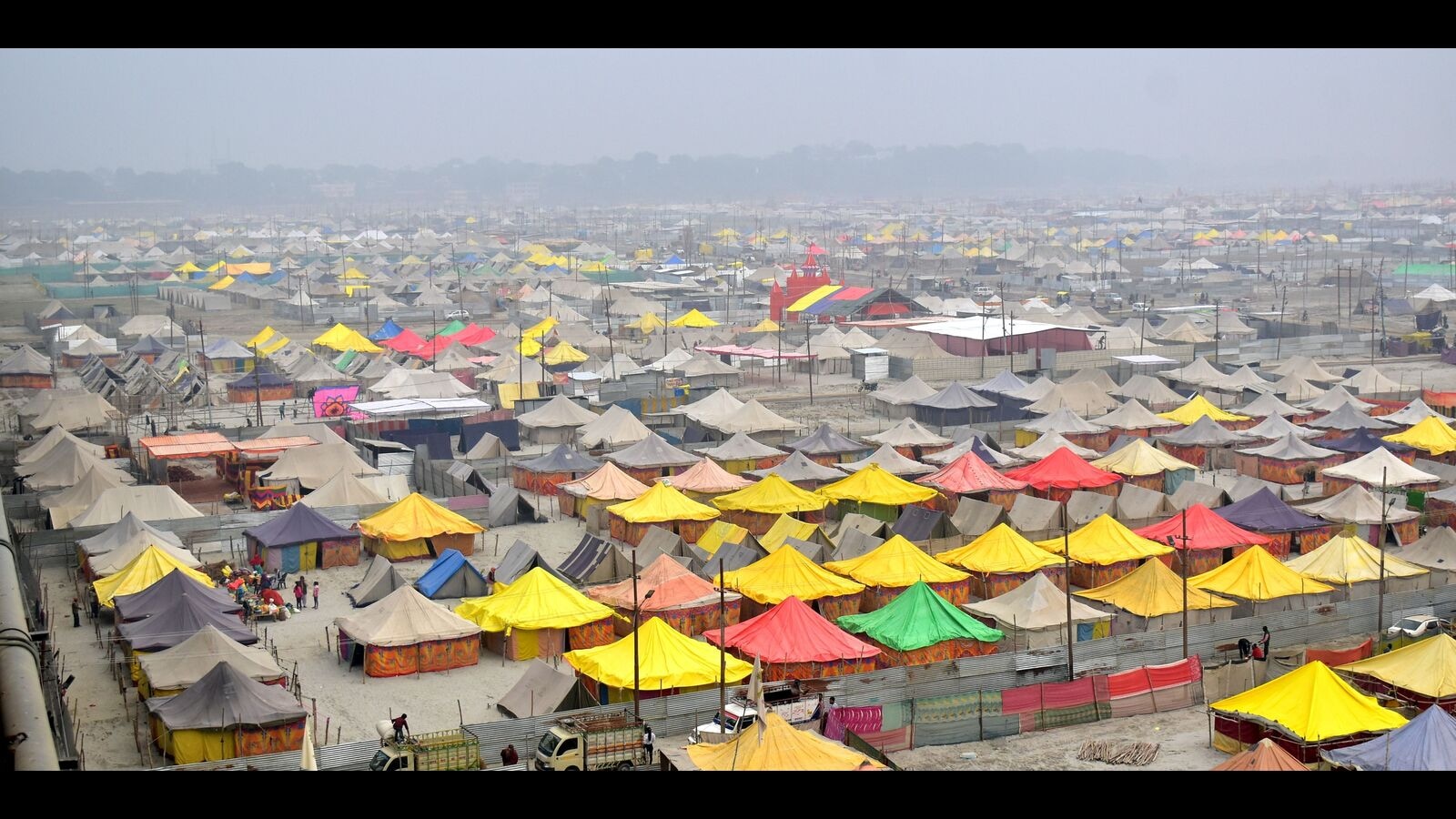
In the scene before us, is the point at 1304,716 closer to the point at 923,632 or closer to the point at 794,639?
the point at 923,632

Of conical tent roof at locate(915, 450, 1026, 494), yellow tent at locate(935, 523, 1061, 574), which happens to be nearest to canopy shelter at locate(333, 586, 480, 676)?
yellow tent at locate(935, 523, 1061, 574)

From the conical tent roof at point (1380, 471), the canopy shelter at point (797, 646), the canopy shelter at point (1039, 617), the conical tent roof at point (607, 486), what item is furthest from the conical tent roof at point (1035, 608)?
the conical tent roof at point (1380, 471)

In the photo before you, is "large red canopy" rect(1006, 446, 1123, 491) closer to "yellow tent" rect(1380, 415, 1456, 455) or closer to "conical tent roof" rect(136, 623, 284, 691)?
"yellow tent" rect(1380, 415, 1456, 455)

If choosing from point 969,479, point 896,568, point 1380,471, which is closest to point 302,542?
point 896,568
